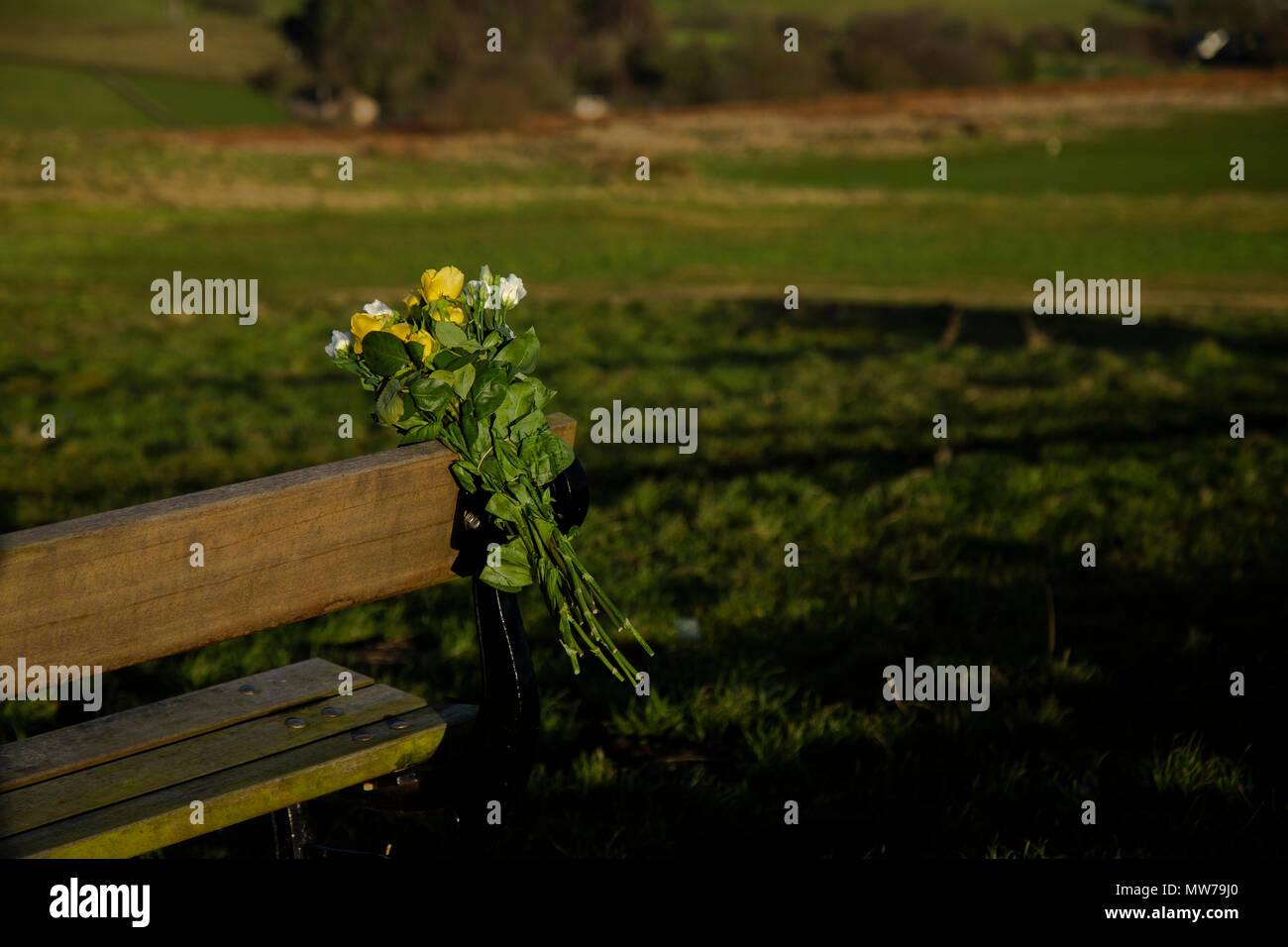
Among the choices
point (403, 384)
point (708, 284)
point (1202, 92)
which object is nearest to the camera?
point (403, 384)

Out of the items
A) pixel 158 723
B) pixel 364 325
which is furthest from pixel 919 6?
pixel 158 723

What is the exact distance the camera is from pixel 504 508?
8.30 ft

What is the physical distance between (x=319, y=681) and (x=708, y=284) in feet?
60.1

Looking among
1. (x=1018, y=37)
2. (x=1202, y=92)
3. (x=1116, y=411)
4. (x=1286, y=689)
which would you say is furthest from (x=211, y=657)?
(x=1018, y=37)

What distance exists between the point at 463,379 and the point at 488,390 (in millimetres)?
64

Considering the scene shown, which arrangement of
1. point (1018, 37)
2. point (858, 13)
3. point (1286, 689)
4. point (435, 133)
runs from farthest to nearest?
point (858, 13), point (1018, 37), point (435, 133), point (1286, 689)

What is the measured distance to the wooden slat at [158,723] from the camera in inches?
92.7
